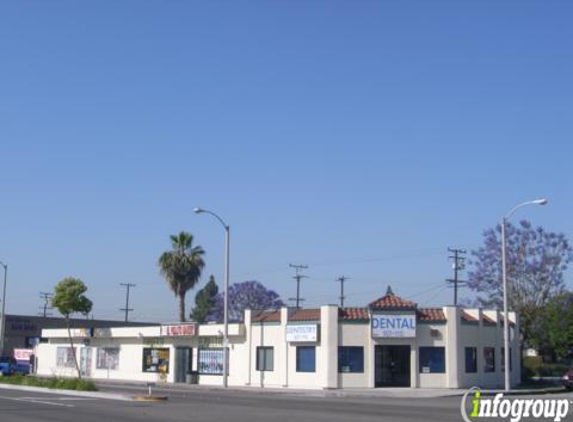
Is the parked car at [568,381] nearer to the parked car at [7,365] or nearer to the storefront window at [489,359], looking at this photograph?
the storefront window at [489,359]

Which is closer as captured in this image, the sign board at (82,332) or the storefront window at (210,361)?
the storefront window at (210,361)

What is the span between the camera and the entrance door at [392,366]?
4424 centimetres

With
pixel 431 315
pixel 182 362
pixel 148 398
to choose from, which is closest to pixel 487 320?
pixel 431 315

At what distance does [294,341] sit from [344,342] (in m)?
3.29

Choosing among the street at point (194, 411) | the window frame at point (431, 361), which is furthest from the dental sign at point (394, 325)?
the street at point (194, 411)

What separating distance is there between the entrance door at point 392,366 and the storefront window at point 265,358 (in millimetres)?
6906

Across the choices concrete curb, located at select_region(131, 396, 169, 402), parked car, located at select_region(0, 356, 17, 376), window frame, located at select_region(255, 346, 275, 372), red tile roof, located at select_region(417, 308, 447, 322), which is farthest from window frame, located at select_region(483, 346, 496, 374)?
parked car, located at select_region(0, 356, 17, 376)

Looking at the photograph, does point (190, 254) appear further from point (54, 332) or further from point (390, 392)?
point (390, 392)

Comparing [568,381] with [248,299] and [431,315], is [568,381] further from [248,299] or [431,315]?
[248,299]

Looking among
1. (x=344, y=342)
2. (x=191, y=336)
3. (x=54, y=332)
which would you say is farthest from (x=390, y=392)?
(x=54, y=332)

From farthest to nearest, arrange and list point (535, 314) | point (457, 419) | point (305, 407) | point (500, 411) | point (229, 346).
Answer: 1. point (535, 314)
2. point (229, 346)
3. point (305, 407)
4. point (457, 419)
5. point (500, 411)

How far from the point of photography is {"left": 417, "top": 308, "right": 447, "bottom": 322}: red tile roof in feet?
147

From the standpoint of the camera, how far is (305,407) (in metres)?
28.7

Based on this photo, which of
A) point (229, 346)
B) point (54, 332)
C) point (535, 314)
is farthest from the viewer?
point (54, 332)
